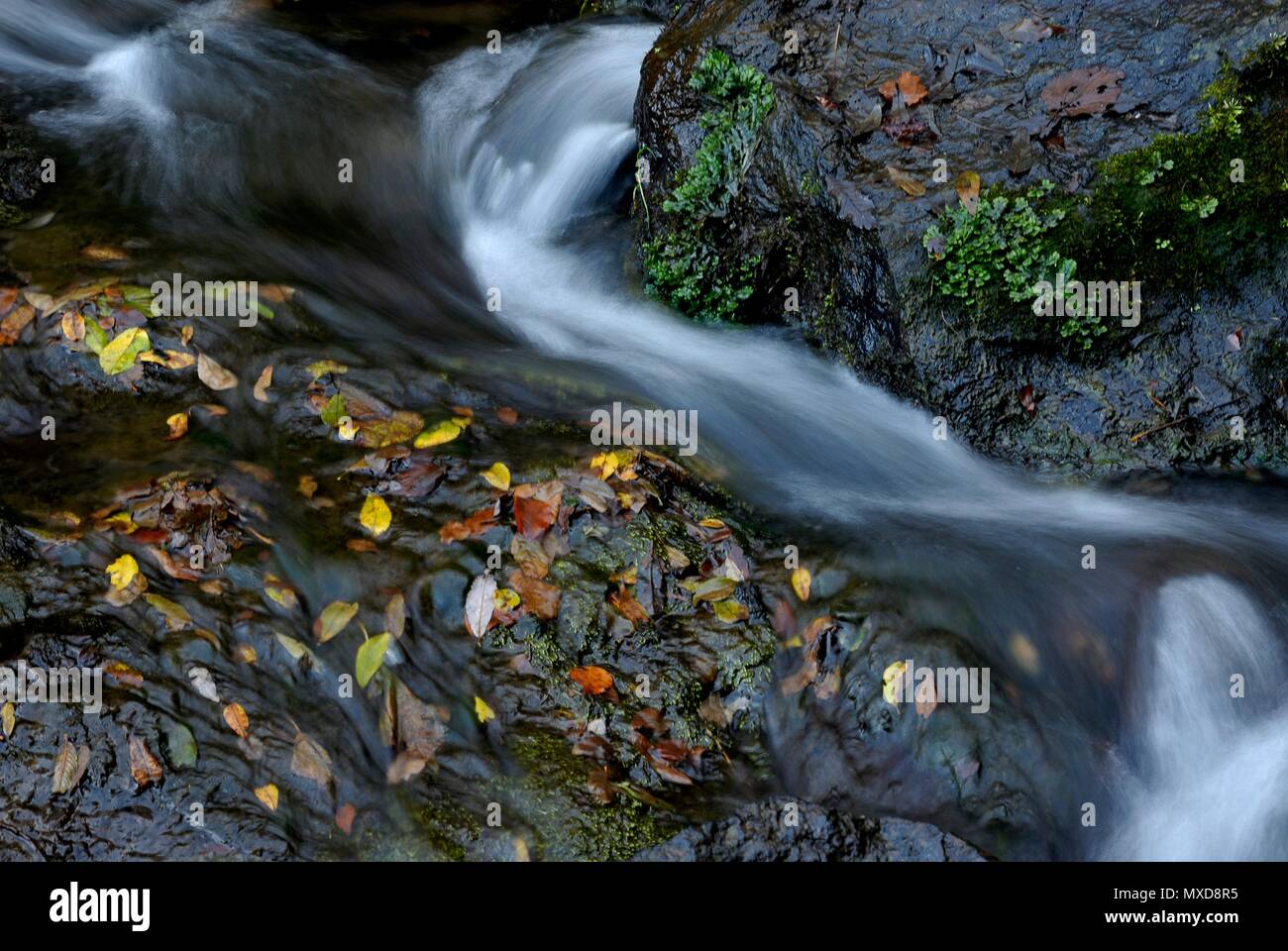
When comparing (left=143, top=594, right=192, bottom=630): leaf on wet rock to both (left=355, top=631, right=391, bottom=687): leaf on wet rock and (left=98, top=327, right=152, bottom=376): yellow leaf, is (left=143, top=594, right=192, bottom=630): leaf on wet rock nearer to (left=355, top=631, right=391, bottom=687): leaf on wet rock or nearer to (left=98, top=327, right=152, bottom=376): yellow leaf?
(left=355, top=631, right=391, bottom=687): leaf on wet rock

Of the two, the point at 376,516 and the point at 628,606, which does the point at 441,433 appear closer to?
the point at 376,516

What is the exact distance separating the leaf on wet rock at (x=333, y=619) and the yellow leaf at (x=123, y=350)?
1.96m

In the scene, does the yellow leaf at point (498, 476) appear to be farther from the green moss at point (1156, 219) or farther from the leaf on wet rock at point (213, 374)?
the green moss at point (1156, 219)

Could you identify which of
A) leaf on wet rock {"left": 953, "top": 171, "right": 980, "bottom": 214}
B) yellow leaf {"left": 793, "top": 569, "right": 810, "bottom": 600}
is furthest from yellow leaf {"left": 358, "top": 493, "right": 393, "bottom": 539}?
leaf on wet rock {"left": 953, "top": 171, "right": 980, "bottom": 214}

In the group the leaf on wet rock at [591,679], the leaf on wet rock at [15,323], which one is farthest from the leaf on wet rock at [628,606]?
the leaf on wet rock at [15,323]

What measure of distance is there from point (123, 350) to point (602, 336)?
2.93 m

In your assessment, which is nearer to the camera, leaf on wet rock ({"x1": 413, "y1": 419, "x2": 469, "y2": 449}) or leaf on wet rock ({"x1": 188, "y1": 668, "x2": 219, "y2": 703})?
leaf on wet rock ({"x1": 188, "y1": 668, "x2": 219, "y2": 703})

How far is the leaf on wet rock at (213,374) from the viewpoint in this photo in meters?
5.47

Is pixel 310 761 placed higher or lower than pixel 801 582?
lower

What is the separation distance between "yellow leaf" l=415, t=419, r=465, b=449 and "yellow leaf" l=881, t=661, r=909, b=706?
2.32 meters

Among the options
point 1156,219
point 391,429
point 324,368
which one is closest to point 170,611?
point 391,429

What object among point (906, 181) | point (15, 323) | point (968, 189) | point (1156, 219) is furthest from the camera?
point (906, 181)

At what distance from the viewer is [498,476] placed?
5.04 metres

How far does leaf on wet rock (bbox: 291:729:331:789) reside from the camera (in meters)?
4.02
